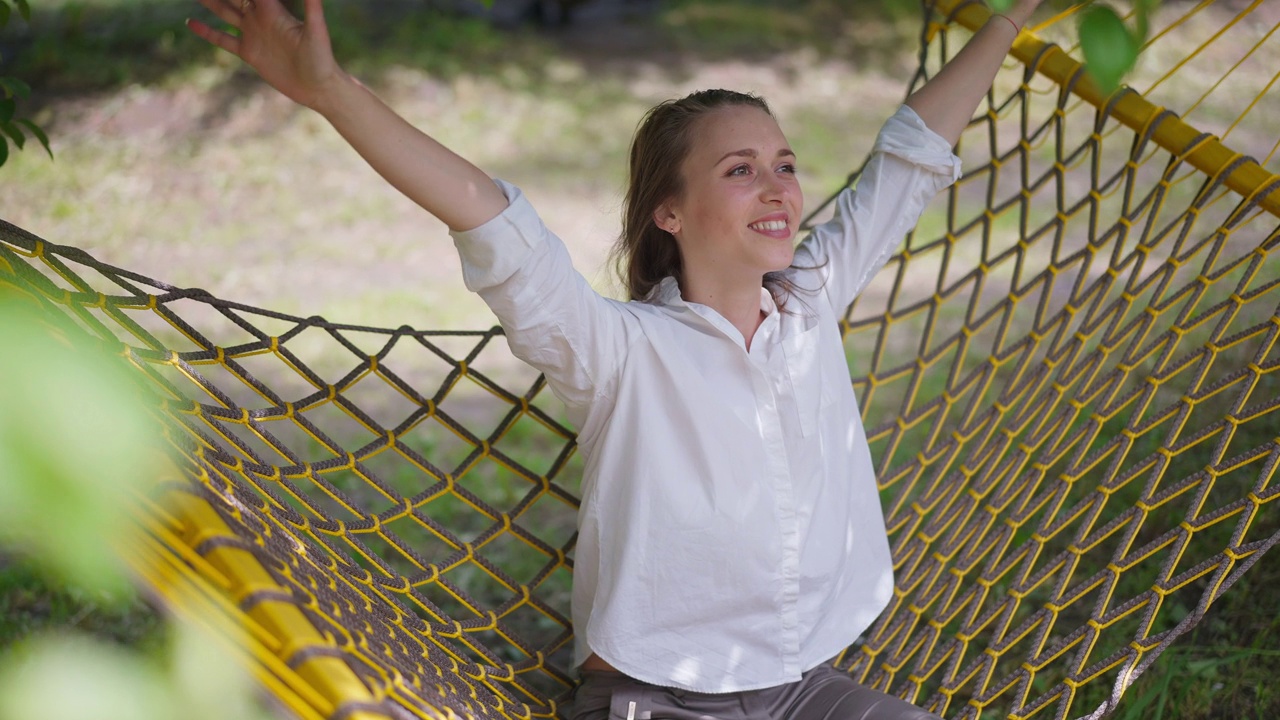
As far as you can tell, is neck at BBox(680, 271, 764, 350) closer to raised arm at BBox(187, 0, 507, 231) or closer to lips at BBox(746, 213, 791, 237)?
lips at BBox(746, 213, 791, 237)

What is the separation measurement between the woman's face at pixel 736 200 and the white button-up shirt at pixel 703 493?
0.25ft

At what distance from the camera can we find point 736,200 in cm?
148

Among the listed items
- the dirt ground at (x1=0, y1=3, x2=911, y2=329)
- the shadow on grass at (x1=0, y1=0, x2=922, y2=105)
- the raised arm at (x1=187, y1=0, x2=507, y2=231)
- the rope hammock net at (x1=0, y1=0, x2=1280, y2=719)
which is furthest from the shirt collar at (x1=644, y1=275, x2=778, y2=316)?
the shadow on grass at (x1=0, y1=0, x2=922, y2=105)

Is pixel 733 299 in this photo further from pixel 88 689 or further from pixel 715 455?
pixel 88 689

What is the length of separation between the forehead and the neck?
0.17 meters

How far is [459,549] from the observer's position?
168 centimetres

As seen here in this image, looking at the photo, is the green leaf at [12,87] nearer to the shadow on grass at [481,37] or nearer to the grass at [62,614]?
the grass at [62,614]

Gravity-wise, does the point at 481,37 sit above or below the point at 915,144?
above

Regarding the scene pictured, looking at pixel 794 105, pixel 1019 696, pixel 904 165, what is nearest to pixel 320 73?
pixel 904 165

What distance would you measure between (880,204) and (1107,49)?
3.52 ft

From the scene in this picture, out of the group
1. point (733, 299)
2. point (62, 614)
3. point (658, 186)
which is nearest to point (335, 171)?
point (62, 614)

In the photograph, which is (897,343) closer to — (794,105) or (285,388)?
(285,388)

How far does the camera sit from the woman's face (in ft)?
4.84

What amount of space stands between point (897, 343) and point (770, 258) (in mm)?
2470
